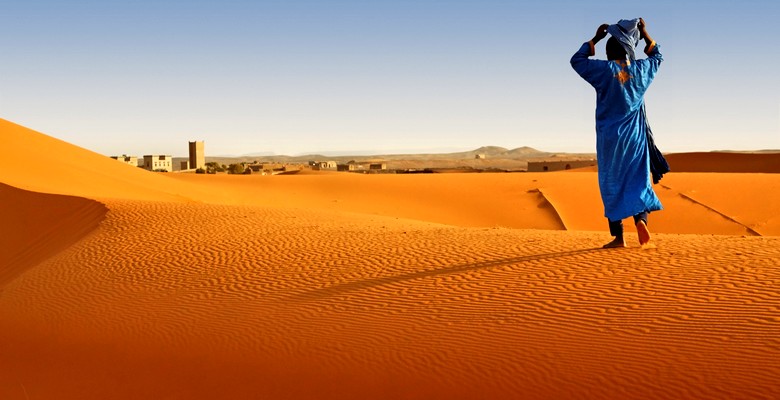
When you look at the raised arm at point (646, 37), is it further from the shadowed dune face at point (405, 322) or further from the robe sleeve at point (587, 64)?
the shadowed dune face at point (405, 322)

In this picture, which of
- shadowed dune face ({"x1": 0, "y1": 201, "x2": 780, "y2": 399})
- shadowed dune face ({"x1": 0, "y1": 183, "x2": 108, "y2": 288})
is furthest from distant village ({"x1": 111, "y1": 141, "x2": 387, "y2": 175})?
shadowed dune face ({"x1": 0, "y1": 201, "x2": 780, "y2": 399})

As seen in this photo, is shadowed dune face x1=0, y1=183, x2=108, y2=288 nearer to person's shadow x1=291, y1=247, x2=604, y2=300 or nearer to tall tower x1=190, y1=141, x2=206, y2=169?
person's shadow x1=291, y1=247, x2=604, y2=300

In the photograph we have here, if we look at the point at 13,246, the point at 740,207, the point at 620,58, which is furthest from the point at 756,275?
the point at 740,207

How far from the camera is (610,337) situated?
5512 millimetres

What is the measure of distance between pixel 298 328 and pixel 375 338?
893 mm

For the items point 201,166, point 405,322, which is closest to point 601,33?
point 405,322

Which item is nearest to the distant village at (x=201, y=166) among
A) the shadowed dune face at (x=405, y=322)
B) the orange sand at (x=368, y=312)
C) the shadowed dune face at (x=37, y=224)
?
the shadowed dune face at (x=37, y=224)

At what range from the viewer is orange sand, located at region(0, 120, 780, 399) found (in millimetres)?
5129

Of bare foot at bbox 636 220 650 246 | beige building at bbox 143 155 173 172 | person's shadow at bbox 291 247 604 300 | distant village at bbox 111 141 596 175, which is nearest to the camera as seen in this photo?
person's shadow at bbox 291 247 604 300

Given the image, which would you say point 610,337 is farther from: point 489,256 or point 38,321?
point 38,321

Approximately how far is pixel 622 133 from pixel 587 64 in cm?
90

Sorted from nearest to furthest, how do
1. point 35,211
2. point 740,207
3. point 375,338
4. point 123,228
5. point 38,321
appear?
point 375,338 → point 38,321 → point 123,228 → point 35,211 → point 740,207

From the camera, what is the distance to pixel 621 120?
26.5 ft

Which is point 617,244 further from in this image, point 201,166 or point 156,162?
point 156,162
